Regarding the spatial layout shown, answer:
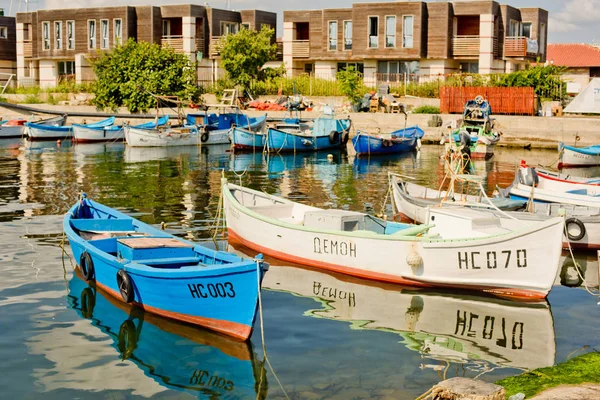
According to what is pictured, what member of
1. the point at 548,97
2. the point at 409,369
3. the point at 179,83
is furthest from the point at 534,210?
the point at 179,83

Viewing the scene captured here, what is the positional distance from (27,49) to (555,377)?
237 feet

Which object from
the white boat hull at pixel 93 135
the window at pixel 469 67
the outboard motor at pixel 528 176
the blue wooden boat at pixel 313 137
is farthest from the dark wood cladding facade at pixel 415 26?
the outboard motor at pixel 528 176

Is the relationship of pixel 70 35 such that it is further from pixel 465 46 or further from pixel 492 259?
pixel 492 259

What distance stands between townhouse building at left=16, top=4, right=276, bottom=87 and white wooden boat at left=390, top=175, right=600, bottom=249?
45.7 metres

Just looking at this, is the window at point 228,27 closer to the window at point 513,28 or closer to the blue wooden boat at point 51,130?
the blue wooden boat at point 51,130

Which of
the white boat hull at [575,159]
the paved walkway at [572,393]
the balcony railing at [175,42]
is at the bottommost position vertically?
the paved walkway at [572,393]

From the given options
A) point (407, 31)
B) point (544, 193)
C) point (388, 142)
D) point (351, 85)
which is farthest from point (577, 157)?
point (407, 31)

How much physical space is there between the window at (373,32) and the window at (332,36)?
343 cm

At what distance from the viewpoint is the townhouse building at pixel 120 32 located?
68562mm

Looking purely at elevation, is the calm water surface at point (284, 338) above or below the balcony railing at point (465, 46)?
below

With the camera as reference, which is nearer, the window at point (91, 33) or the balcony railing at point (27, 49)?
the window at point (91, 33)

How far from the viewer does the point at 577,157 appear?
3875 cm

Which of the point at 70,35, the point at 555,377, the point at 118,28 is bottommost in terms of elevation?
the point at 555,377

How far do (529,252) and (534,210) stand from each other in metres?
6.64
